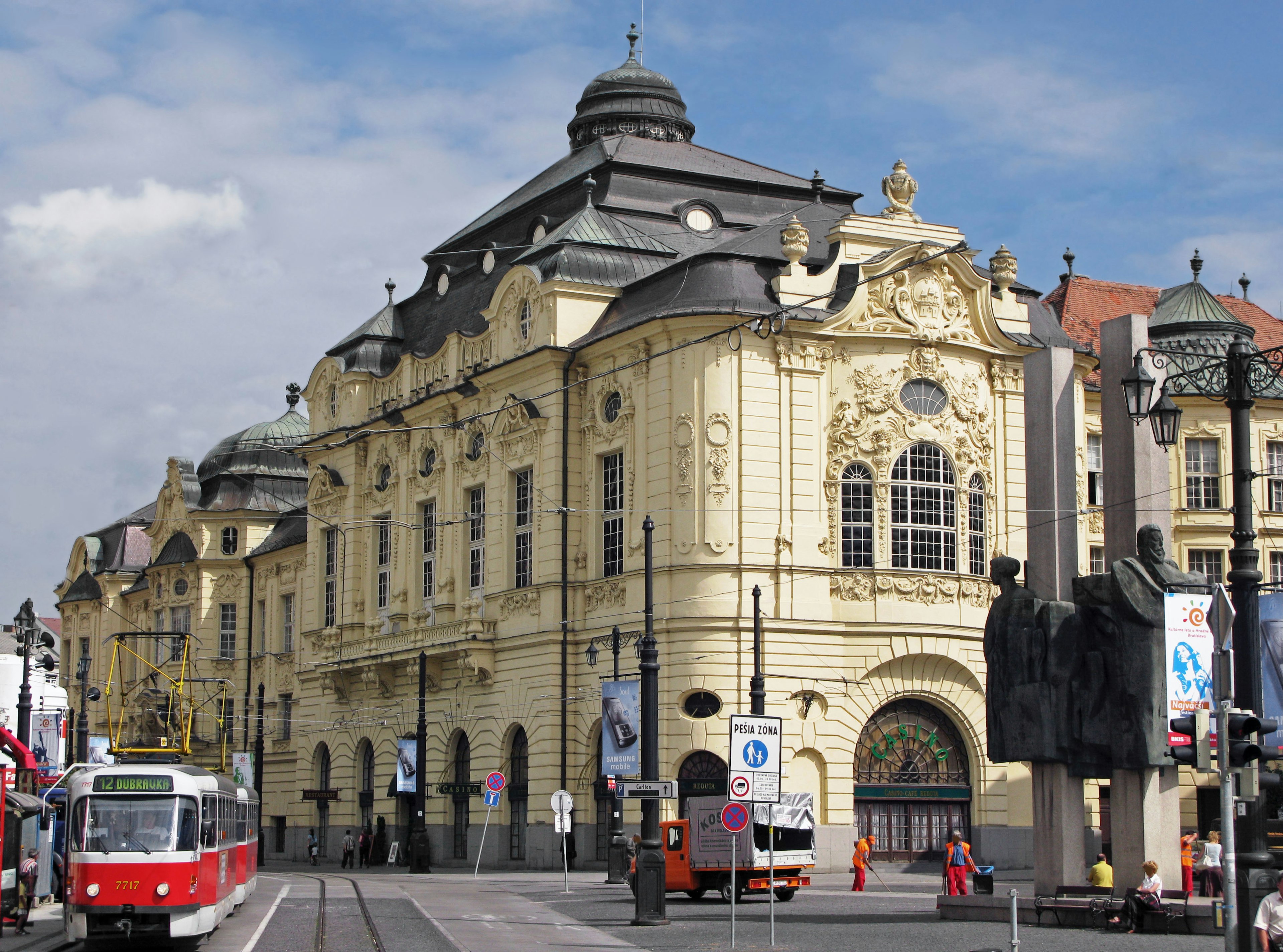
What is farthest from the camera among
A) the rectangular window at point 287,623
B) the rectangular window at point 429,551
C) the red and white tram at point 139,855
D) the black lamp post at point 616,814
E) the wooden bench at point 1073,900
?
the rectangular window at point 287,623

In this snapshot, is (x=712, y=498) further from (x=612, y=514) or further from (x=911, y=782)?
(x=911, y=782)

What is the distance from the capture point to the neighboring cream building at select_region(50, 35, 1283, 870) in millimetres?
47219

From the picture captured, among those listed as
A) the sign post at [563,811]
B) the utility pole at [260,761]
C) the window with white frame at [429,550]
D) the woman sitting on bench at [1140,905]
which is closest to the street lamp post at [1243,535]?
the woman sitting on bench at [1140,905]

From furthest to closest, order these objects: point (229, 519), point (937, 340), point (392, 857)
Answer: point (229, 519) < point (392, 857) < point (937, 340)

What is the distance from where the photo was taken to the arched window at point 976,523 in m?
49.3

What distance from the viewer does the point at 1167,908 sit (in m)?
25.6

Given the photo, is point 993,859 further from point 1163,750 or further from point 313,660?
point 313,660

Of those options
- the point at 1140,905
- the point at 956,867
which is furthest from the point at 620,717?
the point at 1140,905

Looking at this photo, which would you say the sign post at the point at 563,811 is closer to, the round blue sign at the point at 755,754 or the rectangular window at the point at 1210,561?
the round blue sign at the point at 755,754

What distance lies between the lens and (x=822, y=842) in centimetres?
4622

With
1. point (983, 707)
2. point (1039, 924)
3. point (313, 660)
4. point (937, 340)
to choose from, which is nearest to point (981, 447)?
point (937, 340)

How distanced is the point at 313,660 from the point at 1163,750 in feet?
147

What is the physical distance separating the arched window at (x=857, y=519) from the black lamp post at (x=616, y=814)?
19.7 feet

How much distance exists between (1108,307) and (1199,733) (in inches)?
1871
